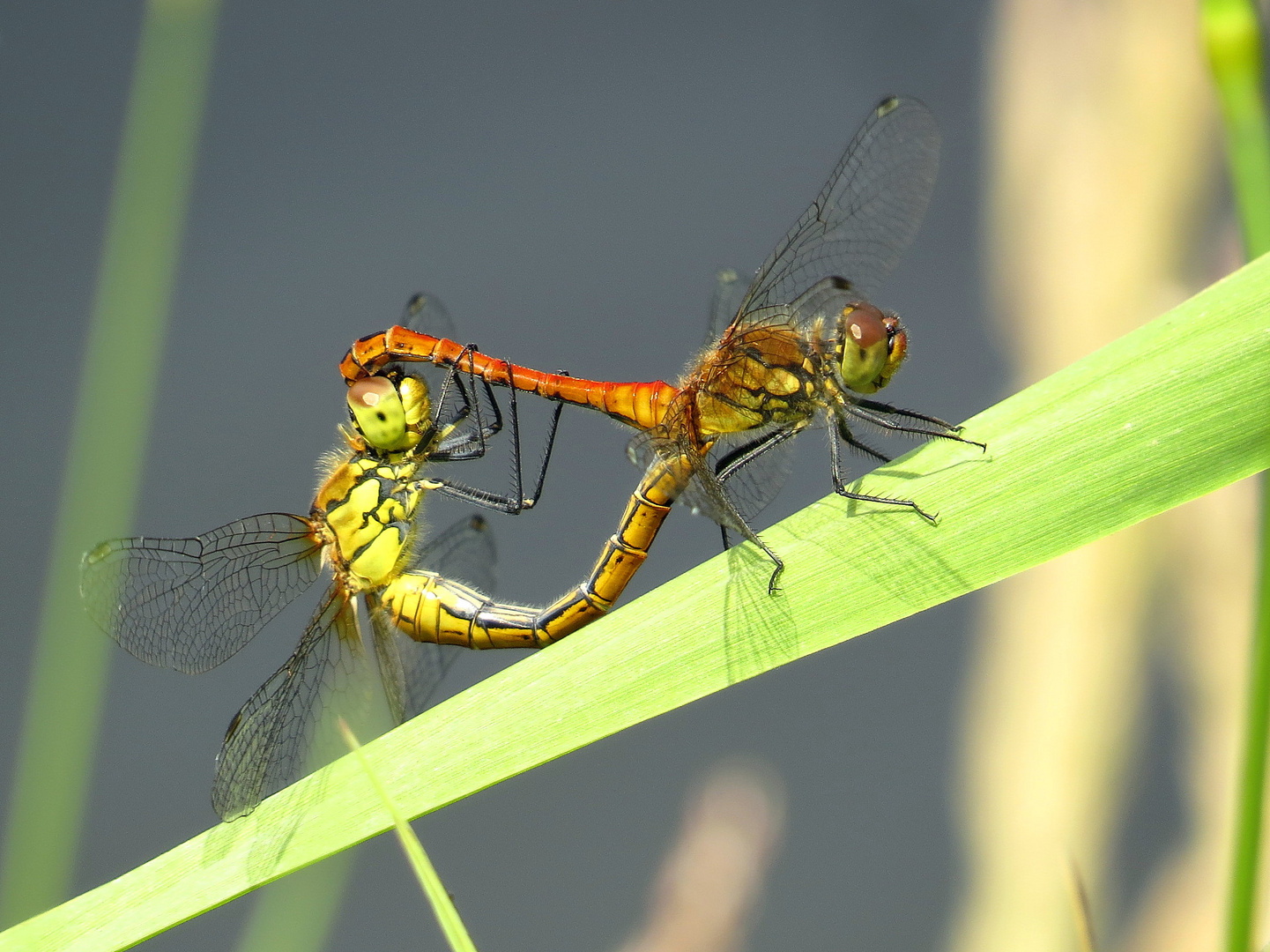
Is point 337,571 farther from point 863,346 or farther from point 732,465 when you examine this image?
point 863,346

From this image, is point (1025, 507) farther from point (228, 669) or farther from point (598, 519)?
point (228, 669)

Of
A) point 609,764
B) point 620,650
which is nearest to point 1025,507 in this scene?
point 620,650

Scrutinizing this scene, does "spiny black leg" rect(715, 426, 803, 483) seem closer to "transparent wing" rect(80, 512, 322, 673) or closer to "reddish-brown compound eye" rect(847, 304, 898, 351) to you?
"reddish-brown compound eye" rect(847, 304, 898, 351)

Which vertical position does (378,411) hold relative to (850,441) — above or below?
above

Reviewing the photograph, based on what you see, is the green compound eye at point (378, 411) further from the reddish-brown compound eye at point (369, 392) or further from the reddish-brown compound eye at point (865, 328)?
the reddish-brown compound eye at point (865, 328)

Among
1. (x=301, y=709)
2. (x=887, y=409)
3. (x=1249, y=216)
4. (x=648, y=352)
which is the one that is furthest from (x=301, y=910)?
(x=648, y=352)

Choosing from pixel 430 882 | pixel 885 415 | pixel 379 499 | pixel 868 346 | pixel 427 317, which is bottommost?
pixel 430 882

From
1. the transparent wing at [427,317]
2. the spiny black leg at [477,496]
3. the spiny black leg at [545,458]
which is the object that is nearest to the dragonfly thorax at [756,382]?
the spiny black leg at [545,458]
